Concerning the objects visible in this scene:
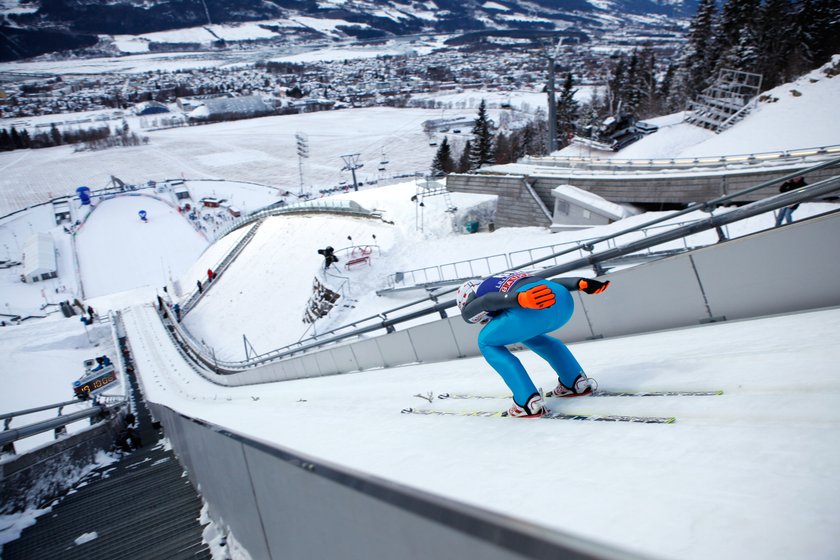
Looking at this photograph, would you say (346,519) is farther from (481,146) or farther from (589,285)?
(481,146)

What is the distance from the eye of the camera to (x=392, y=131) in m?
115

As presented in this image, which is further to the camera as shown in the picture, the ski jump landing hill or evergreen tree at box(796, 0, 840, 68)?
evergreen tree at box(796, 0, 840, 68)

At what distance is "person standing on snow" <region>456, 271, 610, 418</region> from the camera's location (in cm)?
355

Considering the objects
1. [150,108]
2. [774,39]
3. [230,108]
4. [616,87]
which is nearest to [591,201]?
[774,39]

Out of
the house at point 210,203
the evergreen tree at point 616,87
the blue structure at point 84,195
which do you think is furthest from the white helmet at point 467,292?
the blue structure at point 84,195

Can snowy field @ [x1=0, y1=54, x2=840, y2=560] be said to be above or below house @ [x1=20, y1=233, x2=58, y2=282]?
above

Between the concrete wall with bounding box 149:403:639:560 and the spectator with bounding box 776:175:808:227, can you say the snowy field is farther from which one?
the spectator with bounding box 776:175:808:227

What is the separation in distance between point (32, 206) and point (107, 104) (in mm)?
122009

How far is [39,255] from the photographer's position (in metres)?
54.2

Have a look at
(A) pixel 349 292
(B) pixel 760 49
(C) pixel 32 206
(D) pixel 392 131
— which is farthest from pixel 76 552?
(D) pixel 392 131


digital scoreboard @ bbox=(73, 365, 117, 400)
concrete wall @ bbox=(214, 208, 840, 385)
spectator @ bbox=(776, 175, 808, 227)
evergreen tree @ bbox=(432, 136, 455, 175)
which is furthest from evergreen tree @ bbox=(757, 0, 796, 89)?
digital scoreboard @ bbox=(73, 365, 117, 400)

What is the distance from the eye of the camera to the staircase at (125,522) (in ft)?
15.6

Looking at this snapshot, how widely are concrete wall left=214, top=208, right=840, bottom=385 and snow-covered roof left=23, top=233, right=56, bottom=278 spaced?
6142cm

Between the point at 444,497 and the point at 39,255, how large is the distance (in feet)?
226
